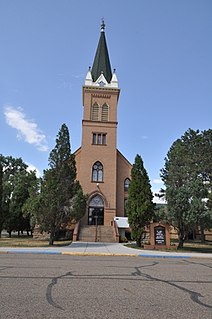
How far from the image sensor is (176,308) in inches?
202

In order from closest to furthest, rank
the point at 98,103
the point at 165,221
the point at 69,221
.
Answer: the point at 165,221
the point at 69,221
the point at 98,103

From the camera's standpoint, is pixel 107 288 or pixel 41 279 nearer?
pixel 107 288

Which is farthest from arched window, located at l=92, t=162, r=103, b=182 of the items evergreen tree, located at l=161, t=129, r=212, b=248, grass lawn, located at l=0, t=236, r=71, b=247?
grass lawn, located at l=0, t=236, r=71, b=247

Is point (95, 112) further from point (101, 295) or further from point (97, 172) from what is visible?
point (101, 295)

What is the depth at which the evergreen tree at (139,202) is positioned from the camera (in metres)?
22.4

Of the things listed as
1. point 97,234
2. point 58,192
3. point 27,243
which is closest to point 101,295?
point 58,192

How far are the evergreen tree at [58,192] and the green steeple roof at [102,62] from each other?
20.7m

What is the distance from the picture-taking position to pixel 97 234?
3011cm

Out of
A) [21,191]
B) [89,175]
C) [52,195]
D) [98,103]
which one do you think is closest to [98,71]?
[98,103]

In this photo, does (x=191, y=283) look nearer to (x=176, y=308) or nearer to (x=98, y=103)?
(x=176, y=308)

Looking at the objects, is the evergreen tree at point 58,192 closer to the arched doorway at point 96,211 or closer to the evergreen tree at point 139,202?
the evergreen tree at point 139,202

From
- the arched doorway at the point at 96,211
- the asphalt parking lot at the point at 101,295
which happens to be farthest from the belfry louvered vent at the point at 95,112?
the asphalt parking lot at the point at 101,295

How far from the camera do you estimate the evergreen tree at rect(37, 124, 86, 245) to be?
2191 cm

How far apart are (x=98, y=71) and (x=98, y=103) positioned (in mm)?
5632
